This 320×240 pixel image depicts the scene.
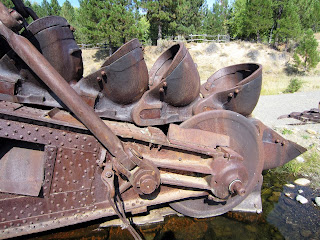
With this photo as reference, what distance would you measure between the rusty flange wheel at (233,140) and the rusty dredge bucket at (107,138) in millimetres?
14

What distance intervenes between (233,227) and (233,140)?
126 centimetres

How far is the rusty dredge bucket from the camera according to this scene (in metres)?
→ 2.26

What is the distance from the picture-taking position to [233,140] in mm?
3100

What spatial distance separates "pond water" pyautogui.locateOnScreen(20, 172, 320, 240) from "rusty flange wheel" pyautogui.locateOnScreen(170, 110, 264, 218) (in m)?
0.23

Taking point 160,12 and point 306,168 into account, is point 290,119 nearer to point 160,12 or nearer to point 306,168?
point 306,168

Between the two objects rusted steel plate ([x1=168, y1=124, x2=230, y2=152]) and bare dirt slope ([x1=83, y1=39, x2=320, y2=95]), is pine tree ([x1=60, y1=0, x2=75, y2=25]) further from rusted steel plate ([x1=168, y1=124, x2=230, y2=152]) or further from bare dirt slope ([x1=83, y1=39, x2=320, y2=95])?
rusted steel plate ([x1=168, y1=124, x2=230, y2=152])

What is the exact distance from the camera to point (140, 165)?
2.38 m

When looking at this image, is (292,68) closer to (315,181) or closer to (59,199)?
(315,181)

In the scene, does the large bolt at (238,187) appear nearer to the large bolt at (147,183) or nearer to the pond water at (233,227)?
the pond water at (233,227)

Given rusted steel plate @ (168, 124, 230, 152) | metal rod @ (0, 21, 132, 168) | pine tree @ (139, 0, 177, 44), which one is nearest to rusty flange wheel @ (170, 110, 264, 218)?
rusted steel plate @ (168, 124, 230, 152)

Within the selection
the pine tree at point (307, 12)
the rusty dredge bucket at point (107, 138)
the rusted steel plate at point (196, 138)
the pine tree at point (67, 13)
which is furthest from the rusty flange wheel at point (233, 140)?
the pine tree at point (67, 13)

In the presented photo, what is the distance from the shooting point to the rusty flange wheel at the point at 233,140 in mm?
3023

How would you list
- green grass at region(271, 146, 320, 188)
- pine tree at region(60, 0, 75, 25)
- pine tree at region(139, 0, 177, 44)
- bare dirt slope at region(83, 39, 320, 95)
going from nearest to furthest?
green grass at region(271, 146, 320, 188) < bare dirt slope at region(83, 39, 320, 95) < pine tree at region(139, 0, 177, 44) < pine tree at region(60, 0, 75, 25)

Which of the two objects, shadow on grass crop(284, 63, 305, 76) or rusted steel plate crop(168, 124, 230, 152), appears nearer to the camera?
rusted steel plate crop(168, 124, 230, 152)
